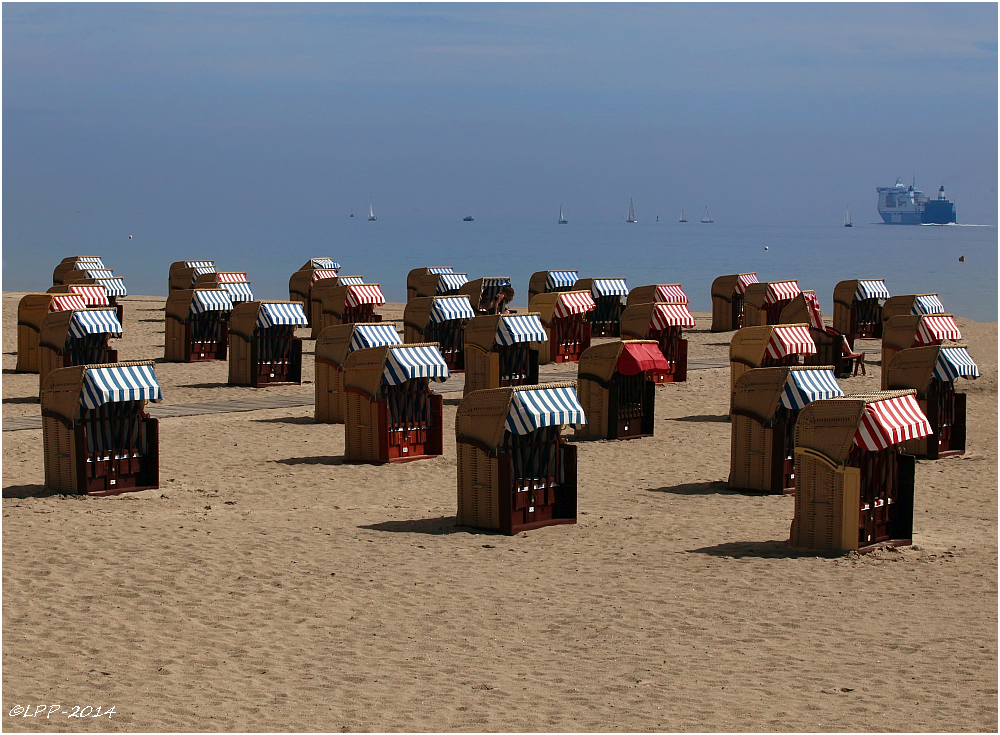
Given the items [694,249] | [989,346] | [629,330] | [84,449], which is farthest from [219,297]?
[694,249]

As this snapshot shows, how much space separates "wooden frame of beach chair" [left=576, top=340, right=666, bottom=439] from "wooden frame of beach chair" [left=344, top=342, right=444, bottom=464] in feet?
9.16

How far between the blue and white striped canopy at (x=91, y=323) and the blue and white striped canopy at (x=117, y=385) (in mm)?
9078

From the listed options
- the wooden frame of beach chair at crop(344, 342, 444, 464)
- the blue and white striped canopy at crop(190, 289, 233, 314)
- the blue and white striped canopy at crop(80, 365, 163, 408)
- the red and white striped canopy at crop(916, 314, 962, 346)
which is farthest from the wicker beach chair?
the blue and white striped canopy at crop(190, 289, 233, 314)

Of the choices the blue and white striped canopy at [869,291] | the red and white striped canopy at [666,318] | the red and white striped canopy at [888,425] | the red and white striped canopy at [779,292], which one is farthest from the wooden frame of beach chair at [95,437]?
the blue and white striped canopy at [869,291]

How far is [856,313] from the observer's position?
35062 mm

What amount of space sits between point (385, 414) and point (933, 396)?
23.8 ft

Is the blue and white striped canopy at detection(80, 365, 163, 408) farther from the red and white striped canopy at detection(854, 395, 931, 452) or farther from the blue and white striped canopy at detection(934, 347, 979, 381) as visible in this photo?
the blue and white striped canopy at detection(934, 347, 979, 381)

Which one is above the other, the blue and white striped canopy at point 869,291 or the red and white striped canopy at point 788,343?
the blue and white striped canopy at point 869,291

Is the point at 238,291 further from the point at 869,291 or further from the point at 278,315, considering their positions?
the point at 869,291

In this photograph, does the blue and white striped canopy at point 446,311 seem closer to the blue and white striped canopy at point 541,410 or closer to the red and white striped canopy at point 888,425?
the blue and white striped canopy at point 541,410

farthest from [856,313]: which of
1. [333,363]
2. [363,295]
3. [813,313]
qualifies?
[333,363]

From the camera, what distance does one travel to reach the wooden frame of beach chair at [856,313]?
3497cm

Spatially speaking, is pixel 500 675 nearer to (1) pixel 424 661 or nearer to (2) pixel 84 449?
(1) pixel 424 661

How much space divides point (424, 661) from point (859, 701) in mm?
2793
